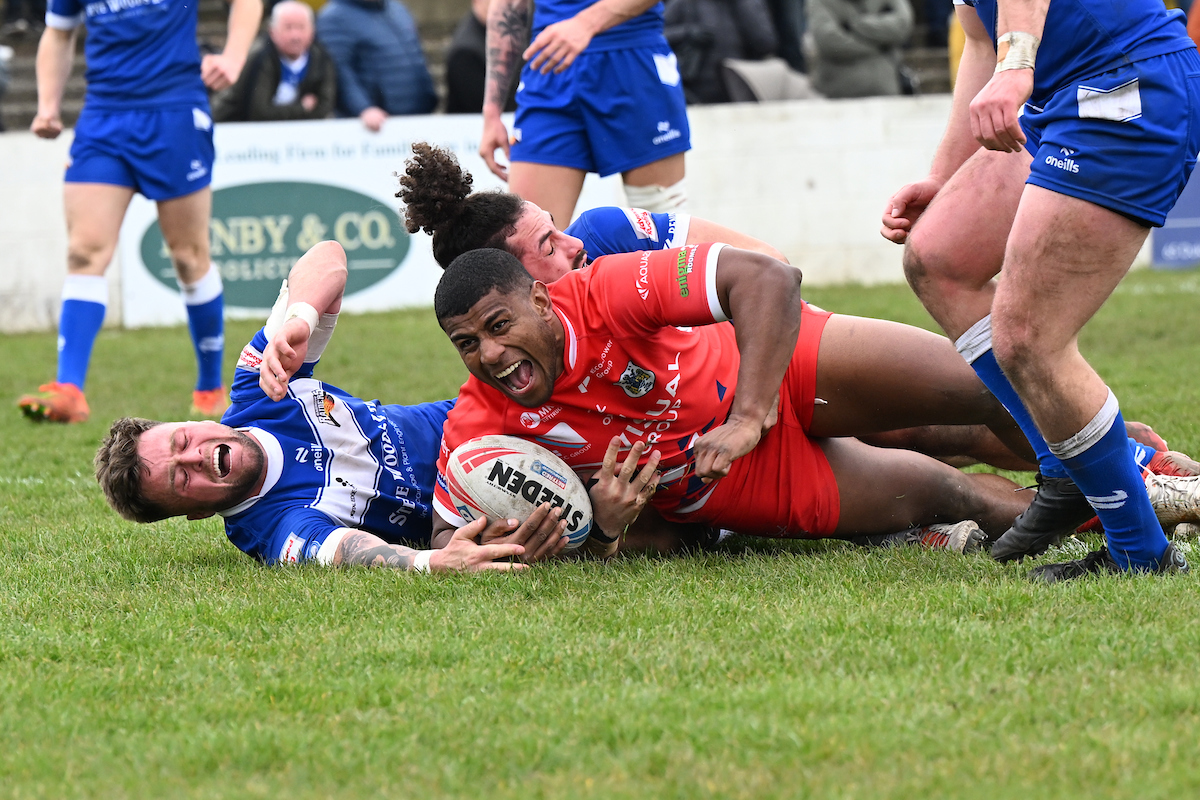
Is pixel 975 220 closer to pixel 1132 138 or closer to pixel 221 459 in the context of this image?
pixel 1132 138

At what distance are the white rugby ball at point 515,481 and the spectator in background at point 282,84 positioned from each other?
30.3ft

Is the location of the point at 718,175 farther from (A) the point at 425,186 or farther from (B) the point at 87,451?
(A) the point at 425,186

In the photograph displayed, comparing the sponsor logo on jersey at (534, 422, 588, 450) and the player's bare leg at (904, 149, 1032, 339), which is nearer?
the player's bare leg at (904, 149, 1032, 339)

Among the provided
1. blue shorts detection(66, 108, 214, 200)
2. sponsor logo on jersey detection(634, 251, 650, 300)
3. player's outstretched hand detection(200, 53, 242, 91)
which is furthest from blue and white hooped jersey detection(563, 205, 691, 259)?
blue shorts detection(66, 108, 214, 200)

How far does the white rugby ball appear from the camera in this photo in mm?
3977

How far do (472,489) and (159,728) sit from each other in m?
1.37

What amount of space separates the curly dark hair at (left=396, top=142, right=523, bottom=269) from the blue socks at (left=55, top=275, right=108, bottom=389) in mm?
3853

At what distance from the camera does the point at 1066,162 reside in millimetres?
3279

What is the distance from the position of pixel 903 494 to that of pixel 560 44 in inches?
97.6

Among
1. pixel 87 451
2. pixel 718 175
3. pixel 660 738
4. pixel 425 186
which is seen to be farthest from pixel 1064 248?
pixel 718 175

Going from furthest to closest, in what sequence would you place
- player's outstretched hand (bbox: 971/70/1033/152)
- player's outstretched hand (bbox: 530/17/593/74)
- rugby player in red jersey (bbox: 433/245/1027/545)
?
player's outstretched hand (bbox: 530/17/593/74) < rugby player in red jersey (bbox: 433/245/1027/545) < player's outstretched hand (bbox: 971/70/1033/152)

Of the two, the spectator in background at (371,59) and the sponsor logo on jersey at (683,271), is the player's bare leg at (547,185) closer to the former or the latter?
the sponsor logo on jersey at (683,271)

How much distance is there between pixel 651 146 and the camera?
20.9 ft

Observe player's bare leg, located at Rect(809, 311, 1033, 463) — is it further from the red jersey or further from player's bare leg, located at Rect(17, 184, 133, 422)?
player's bare leg, located at Rect(17, 184, 133, 422)
